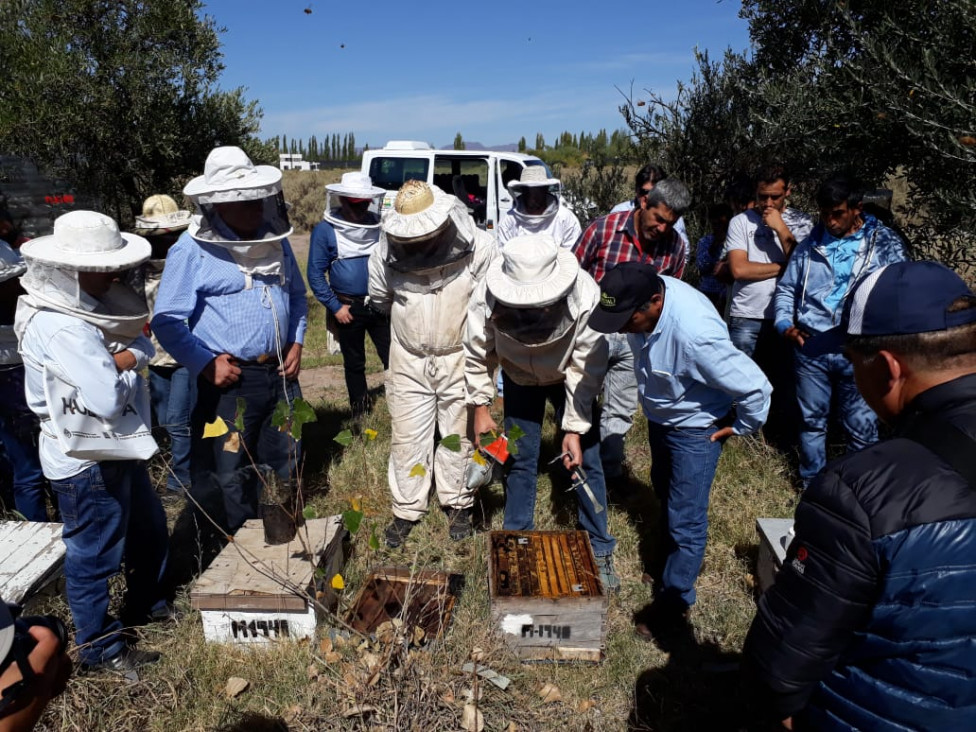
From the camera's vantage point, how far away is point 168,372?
15.7 feet

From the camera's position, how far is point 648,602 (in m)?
3.64

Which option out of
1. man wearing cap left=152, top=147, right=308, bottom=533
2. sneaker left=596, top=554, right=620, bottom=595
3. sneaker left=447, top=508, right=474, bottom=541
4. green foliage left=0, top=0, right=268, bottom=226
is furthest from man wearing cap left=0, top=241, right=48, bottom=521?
green foliage left=0, top=0, right=268, bottom=226

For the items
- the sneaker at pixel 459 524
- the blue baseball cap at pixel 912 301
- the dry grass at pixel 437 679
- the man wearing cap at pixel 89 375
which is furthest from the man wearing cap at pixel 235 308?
the blue baseball cap at pixel 912 301

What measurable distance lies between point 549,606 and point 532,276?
1.55 m

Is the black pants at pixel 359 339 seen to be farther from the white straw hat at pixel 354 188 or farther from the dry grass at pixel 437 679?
the dry grass at pixel 437 679

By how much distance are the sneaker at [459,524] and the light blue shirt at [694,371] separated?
5.29 feet

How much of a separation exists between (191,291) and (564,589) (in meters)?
2.52

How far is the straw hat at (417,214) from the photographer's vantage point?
347 centimetres

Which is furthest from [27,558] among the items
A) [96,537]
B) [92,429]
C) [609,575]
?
[609,575]

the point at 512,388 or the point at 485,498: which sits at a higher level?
the point at 512,388

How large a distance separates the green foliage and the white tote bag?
8812 millimetres

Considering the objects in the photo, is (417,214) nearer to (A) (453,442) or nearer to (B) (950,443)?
(A) (453,442)

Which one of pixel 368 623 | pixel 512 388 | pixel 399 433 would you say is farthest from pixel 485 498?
pixel 368 623

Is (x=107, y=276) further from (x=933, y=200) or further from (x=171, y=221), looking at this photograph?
(x=933, y=200)
